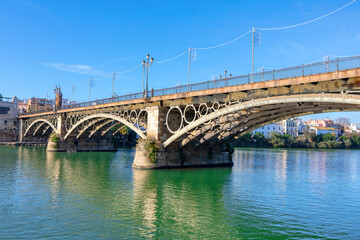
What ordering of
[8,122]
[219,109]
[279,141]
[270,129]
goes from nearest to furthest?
[219,109] < [8,122] < [279,141] < [270,129]

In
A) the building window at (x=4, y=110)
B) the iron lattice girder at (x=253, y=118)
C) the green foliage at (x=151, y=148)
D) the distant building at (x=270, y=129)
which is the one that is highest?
the building window at (x=4, y=110)

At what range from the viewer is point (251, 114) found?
28.2m

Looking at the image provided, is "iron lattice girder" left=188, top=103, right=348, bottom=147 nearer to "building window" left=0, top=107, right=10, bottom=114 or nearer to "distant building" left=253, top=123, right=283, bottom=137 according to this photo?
"building window" left=0, top=107, right=10, bottom=114


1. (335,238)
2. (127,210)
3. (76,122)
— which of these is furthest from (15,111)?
(335,238)

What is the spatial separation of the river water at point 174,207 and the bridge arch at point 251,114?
4.98 metres

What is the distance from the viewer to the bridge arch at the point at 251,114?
21641 mm

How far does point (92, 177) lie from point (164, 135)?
838 cm

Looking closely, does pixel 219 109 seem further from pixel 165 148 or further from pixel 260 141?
pixel 260 141

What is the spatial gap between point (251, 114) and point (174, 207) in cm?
1362

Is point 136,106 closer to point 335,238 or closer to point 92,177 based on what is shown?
point 92,177

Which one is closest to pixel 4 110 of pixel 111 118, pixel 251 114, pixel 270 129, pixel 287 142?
pixel 111 118

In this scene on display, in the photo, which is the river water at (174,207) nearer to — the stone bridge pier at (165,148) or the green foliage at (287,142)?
the stone bridge pier at (165,148)

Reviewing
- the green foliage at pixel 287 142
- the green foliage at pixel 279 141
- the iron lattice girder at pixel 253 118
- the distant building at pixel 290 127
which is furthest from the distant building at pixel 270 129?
the iron lattice girder at pixel 253 118

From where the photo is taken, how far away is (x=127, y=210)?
640 inches
